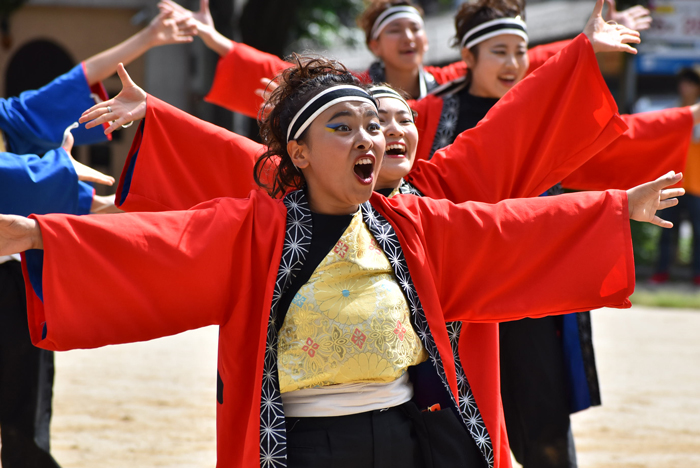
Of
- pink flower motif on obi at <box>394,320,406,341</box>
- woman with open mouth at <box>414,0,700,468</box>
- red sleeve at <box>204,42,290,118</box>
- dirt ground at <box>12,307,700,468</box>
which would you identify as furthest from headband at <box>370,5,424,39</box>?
dirt ground at <box>12,307,700,468</box>

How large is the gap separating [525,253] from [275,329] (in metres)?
0.70

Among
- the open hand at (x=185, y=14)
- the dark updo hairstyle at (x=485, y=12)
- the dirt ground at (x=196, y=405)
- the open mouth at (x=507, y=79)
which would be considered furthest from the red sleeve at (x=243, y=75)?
the dirt ground at (x=196, y=405)

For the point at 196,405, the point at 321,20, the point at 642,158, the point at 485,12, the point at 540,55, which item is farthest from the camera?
the point at 321,20

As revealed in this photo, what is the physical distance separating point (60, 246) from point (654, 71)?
9.30m

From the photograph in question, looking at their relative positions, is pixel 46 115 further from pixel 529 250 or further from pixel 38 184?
pixel 529 250

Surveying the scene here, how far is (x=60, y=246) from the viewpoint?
6.08 feet

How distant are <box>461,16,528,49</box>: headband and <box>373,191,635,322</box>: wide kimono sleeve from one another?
3.77 ft

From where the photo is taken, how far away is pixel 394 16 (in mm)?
3666

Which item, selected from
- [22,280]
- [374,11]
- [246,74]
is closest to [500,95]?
[374,11]

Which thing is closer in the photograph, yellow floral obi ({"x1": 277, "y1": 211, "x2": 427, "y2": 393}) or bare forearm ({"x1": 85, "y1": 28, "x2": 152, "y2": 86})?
yellow floral obi ({"x1": 277, "y1": 211, "x2": 427, "y2": 393})

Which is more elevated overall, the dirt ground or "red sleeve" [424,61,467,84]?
"red sleeve" [424,61,467,84]

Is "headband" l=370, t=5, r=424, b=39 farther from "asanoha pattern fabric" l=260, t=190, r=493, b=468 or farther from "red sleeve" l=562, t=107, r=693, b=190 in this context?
"asanoha pattern fabric" l=260, t=190, r=493, b=468

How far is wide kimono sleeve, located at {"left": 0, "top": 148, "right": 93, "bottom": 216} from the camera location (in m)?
2.65

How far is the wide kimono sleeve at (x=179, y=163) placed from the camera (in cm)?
254
